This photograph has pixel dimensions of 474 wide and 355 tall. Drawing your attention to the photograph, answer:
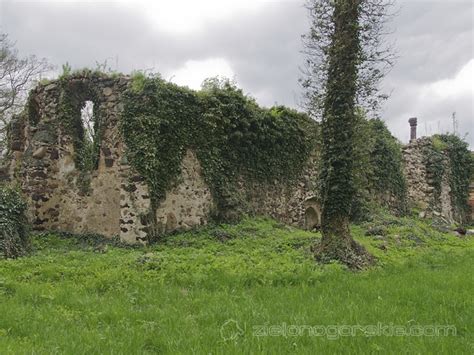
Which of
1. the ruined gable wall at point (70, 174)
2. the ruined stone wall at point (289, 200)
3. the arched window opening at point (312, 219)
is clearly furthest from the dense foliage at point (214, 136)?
the arched window opening at point (312, 219)

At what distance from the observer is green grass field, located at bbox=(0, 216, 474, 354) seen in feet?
15.0

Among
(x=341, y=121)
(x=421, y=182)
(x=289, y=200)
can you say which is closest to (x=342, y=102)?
(x=341, y=121)

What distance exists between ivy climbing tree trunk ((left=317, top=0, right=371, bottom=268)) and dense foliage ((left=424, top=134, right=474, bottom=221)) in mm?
14725

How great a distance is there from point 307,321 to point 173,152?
8.02 m

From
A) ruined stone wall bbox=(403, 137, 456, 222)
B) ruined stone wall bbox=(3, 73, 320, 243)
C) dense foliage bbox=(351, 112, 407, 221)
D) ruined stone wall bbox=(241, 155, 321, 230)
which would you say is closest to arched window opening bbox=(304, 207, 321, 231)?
ruined stone wall bbox=(241, 155, 321, 230)

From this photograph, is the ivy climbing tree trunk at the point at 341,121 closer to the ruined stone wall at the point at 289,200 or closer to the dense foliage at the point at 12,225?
the ruined stone wall at the point at 289,200

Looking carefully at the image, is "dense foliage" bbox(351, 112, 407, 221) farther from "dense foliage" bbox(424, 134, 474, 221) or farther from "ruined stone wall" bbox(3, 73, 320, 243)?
"ruined stone wall" bbox(3, 73, 320, 243)

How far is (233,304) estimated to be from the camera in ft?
20.0

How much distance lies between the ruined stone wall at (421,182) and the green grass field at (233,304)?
12.8 meters

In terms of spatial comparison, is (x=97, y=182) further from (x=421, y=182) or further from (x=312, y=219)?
(x=421, y=182)

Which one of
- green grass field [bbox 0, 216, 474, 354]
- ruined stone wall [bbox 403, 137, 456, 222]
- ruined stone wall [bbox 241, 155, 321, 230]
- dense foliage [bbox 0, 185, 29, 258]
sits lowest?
green grass field [bbox 0, 216, 474, 354]

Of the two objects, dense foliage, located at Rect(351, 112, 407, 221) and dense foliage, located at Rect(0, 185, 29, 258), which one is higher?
dense foliage, located at Rect(351, 112, 407, 221)

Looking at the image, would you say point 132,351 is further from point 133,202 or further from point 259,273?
point 133,202

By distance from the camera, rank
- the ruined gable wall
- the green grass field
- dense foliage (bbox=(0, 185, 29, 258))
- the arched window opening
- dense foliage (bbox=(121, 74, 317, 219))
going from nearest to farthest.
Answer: the green grass field
dense foliage (bbox=(0, 185, 29, 258))
dense foliage (bbox=(121, 74, 317, 219))
the ruined gable wall
the arched window opening
